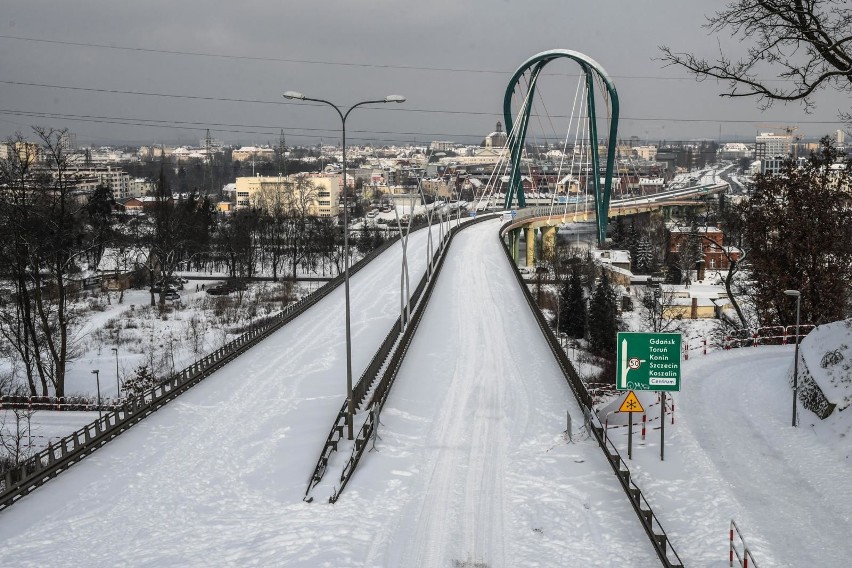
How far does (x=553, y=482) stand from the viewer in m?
16.5

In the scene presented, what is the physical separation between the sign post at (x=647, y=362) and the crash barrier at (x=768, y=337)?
12.6 metres

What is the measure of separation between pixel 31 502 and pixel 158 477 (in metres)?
2.40

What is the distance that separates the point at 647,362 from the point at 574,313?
3622 centimetres

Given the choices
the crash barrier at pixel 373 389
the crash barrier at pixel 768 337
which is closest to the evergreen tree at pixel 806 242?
the crash barrier at pixel 768 337

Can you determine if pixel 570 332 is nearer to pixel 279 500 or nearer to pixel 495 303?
pixel 495 303

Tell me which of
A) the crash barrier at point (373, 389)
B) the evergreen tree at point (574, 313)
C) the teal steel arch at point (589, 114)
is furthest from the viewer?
the teal steel arch at point (589, 114)

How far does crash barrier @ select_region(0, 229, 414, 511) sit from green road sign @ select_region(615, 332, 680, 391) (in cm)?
1198

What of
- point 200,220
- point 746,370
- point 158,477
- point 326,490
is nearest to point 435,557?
point 326,490

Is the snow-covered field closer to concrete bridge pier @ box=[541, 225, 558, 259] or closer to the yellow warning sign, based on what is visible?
the yellow warning sign

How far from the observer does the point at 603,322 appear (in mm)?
50531

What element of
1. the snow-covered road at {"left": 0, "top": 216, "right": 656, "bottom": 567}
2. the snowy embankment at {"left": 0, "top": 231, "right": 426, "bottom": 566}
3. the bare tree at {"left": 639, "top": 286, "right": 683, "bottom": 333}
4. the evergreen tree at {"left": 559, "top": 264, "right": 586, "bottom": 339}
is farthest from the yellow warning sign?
the evergreen tree at {"left": 559, "top": 264, "right": 586, "bottom": 339}

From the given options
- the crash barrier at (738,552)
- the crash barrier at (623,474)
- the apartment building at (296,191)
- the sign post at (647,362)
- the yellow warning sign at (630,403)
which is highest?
the apartment building at (296,191)

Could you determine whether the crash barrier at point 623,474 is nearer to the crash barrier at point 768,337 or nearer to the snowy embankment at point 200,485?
the snowy embankment at point 200,485

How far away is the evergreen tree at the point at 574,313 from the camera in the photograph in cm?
5356
